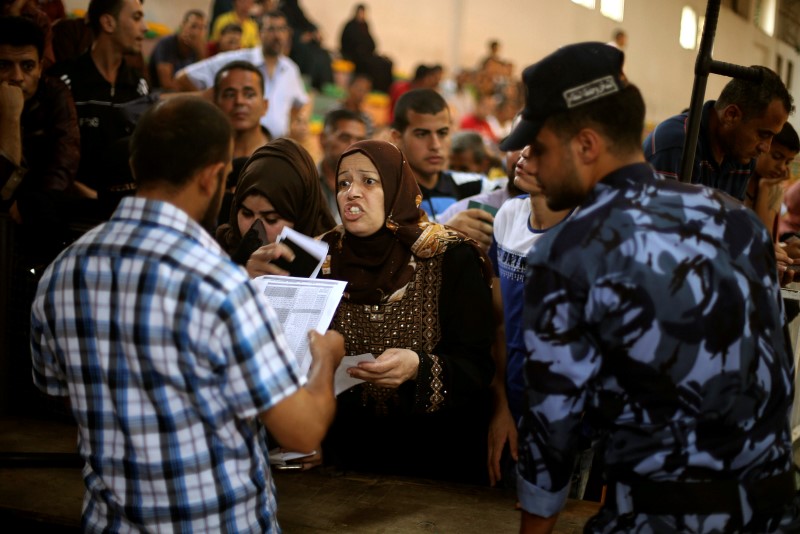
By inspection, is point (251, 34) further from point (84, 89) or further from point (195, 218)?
point (195, 218)

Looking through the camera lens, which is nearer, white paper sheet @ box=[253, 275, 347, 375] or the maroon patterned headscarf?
white paper sheet @ box=[253, 275, 347, 375]

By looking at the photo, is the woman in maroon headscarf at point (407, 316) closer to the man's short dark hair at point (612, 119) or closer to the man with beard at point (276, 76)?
the man's short dark hair at point (612, 119)

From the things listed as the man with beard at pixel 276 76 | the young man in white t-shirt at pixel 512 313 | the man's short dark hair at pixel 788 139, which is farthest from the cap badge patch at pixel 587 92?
the man with beard at pixel 276 76

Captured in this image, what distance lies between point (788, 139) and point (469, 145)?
2.92 metres

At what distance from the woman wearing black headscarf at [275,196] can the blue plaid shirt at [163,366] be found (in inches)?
43.9

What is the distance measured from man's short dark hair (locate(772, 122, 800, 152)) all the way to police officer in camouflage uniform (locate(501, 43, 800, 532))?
2.16 metres

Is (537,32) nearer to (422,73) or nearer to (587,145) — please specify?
(422,73)

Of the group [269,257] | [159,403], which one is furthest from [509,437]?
[159,403]

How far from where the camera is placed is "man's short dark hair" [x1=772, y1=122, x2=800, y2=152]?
10.9ft

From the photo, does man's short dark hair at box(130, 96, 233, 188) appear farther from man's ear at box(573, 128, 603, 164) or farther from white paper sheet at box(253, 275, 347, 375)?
man's ear at box(573, 128, 603, 164)

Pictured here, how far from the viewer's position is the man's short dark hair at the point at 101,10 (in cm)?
414

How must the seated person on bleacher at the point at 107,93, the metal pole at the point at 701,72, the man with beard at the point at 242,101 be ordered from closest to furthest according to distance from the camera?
the metal pole at the point at 701,72 < the seated person on bleacher at the point at 107,93 < the man with beard at the point at 242,101

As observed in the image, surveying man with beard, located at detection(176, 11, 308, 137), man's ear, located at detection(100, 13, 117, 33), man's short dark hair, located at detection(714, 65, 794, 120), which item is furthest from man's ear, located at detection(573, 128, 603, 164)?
man with beard, located at detection(176, 11, 308, 137)

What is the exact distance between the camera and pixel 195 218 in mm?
1539
